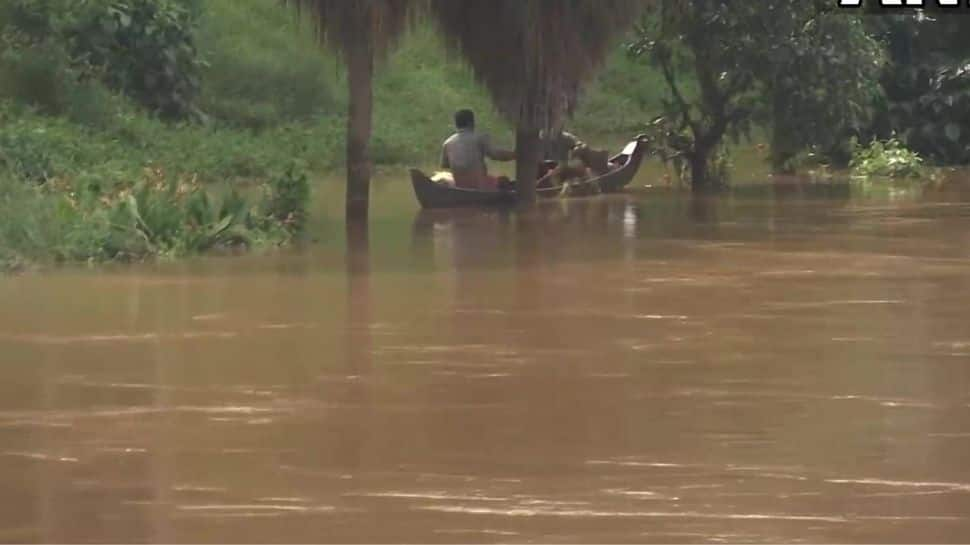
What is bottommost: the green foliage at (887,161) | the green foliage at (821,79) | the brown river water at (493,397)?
the brown river water at (493,397)

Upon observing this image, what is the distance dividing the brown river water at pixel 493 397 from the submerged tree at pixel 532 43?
12.6 ft

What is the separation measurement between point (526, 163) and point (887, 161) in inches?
290

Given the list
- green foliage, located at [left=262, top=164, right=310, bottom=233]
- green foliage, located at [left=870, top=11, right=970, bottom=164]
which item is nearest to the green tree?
green foliage, located at [left=870, top=11, right=970, bottom=164]

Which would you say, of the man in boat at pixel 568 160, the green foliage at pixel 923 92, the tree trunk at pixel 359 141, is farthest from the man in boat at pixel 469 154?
the green foliage at pixel 923 92

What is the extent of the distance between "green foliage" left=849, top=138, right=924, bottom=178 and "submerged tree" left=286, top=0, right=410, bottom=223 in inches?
373

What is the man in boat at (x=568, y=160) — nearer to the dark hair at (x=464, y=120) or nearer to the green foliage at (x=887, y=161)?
the dark hair at (x=464, y=120)

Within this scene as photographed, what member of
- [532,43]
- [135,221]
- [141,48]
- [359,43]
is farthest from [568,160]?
[135,221]

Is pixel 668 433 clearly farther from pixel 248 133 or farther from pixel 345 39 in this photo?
pixel 248 133

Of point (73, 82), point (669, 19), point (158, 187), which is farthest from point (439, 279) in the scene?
point (73, 82)

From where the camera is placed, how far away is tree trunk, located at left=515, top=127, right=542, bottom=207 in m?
19.7

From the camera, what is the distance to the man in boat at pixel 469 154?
66.5 ft

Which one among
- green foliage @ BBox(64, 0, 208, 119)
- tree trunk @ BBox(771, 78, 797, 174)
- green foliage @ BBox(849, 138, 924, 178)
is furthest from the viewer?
green foliage @ BBox(849, 138, 924, 178)

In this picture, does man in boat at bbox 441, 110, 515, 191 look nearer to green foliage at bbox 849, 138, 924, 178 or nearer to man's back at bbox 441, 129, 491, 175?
man's back at bbox 441, 129, 491, 175

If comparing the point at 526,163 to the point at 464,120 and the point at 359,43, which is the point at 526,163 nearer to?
the point at 464,120
